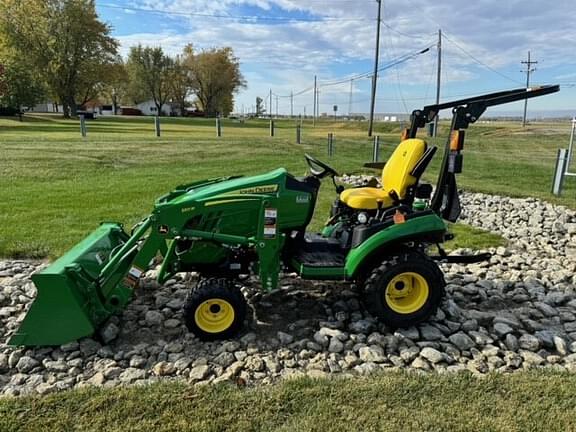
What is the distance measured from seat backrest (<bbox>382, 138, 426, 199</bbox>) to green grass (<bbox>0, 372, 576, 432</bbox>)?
1.73 metres

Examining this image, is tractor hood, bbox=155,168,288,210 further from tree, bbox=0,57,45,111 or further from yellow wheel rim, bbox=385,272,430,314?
tree, bbox=0,57,45,111

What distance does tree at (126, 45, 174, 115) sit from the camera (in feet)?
240

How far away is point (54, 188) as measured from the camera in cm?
900

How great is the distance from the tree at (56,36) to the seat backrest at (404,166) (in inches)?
1940

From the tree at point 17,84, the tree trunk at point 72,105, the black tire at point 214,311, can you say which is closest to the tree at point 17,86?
the tree at point 17,84

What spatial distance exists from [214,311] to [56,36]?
50988 millimetres

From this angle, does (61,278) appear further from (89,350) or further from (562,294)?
(562,294)

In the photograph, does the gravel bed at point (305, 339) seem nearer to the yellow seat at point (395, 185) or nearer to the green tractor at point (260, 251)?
the green tractor at point (260, 251)

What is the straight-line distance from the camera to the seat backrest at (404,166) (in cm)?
414

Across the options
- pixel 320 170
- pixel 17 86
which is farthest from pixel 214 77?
pixel 320 170

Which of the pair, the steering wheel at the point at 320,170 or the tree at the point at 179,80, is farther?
the tree at the point at 179,80

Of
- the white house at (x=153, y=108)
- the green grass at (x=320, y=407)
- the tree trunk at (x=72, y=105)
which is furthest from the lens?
the white house at (x=153, y=108)

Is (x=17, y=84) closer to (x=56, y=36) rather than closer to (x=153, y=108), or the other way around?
(x=56, y=36)

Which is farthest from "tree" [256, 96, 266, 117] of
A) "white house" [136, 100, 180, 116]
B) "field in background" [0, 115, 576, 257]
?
"field in background" [0, 115, 576, 257]
